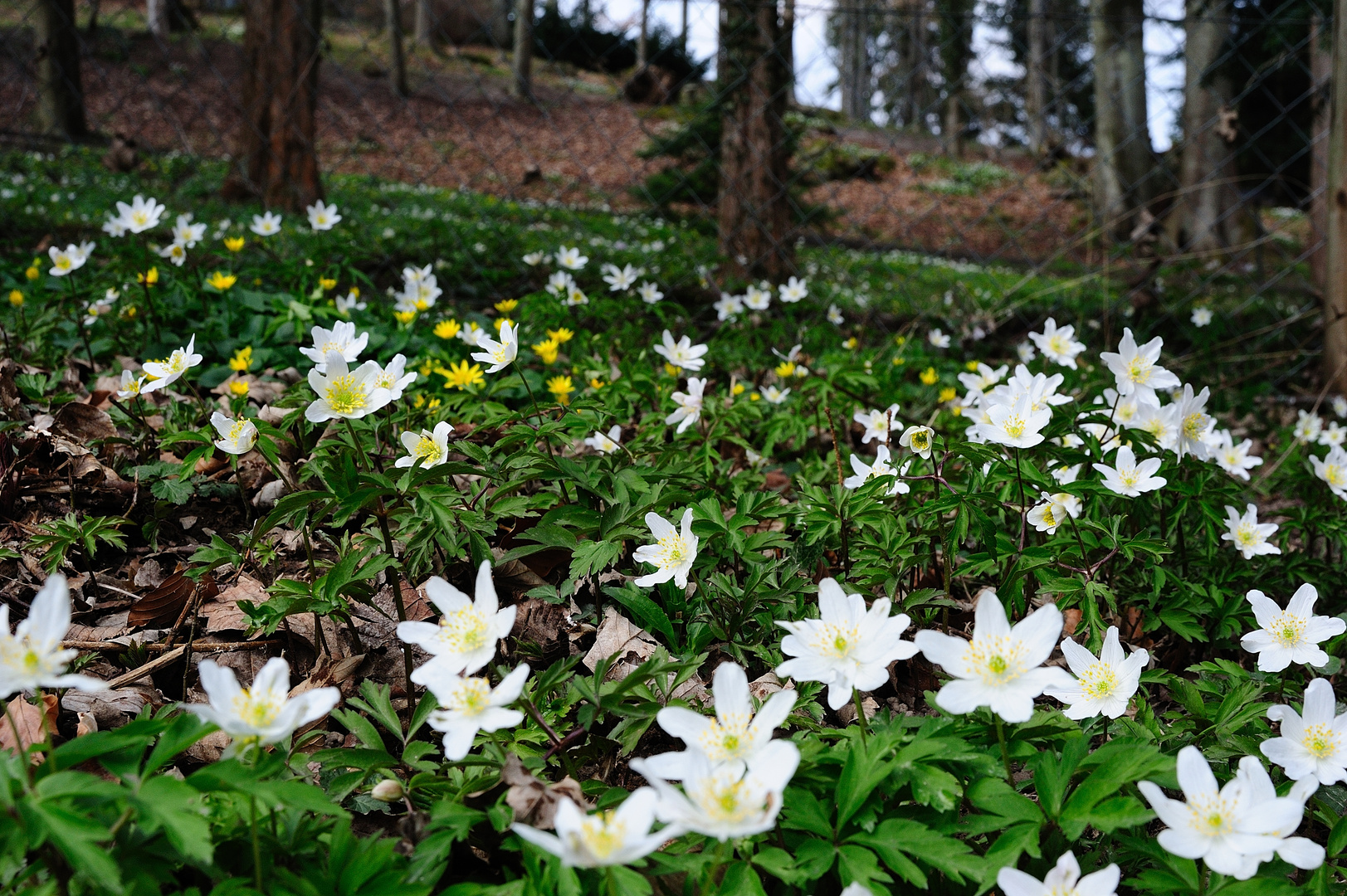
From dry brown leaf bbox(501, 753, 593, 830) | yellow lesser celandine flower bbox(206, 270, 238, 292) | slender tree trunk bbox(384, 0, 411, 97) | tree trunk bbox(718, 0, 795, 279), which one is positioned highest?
slender tree trunk bbox(384, 0, 411, 97)

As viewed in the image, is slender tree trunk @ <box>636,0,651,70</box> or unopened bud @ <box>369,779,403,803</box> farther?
slender tree trunk @ <box>636,0,651,70</box>

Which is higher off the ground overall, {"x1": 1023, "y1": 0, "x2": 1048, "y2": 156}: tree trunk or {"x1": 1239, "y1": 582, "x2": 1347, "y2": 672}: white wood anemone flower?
{"x1": 1023, "y1": 0, "x2": 1048, "y2": 156}: tree trunk

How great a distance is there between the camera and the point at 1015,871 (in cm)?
102

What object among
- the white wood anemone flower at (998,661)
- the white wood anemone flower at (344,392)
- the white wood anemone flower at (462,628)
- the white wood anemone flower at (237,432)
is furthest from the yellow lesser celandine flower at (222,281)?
the white wood anemone flower at (998,661)

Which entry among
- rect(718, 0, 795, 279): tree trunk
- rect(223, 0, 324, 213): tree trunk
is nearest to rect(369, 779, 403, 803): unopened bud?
rect(718, 0, 795, 279): tree trunk

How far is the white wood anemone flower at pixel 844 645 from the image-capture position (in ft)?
3.87

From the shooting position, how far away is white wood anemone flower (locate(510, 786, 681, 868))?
830 mm

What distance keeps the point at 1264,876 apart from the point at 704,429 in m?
1.67

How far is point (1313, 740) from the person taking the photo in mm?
1300

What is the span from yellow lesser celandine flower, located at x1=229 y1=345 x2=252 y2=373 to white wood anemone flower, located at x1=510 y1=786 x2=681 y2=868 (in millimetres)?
2084

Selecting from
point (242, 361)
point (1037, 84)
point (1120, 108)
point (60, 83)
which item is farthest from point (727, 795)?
point (1037, 84)

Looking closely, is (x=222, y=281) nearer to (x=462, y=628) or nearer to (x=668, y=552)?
(x=668, y=552)

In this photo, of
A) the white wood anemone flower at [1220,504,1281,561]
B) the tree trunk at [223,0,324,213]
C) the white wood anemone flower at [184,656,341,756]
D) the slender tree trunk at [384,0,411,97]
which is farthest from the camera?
the slender tree trunk at [384,0,411,97]

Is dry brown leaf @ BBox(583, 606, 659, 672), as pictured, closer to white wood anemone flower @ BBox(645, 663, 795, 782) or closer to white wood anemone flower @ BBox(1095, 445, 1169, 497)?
white wood anemone flower @ BBox(645, 663, 795, 782)
